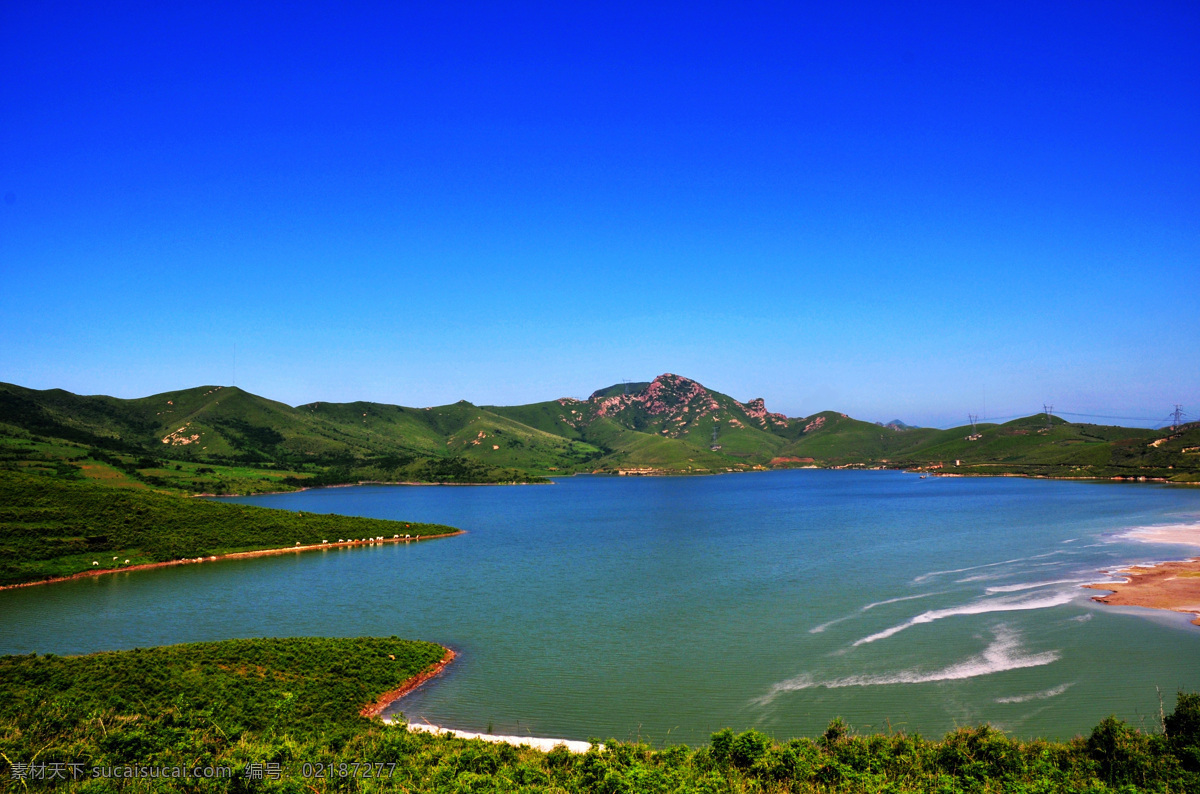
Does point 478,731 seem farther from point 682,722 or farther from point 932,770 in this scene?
point 932,770

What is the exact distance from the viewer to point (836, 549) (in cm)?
7575

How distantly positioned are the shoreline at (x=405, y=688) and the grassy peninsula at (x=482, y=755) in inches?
123

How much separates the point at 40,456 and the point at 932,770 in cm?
19209

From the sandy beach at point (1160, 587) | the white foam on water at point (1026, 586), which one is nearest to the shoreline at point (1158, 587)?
the sandy beach at point (1160, 587)

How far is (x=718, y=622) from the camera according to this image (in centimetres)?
4494

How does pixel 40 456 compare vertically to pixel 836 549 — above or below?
above

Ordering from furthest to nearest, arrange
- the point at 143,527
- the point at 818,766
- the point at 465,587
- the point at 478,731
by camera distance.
Answer: the point at 143,527, the point at 465,587, the point at 478,731, the point at 818,766

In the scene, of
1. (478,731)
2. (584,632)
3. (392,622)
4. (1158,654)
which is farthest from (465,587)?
(1158,654)

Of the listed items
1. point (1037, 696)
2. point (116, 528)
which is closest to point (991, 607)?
point (1037, 696)

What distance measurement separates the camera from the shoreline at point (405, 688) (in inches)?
1199

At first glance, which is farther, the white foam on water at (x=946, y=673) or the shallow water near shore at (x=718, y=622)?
the white foam on water at (x=946, y=673)

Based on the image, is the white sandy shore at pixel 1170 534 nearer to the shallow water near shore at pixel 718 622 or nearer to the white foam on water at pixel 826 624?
the shallow water near shore at pixel 718 622

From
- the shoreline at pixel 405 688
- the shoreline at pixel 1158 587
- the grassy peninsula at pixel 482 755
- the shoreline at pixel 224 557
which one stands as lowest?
the shoreline at pixel 224 557

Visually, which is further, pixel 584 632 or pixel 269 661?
pixel 584 632
